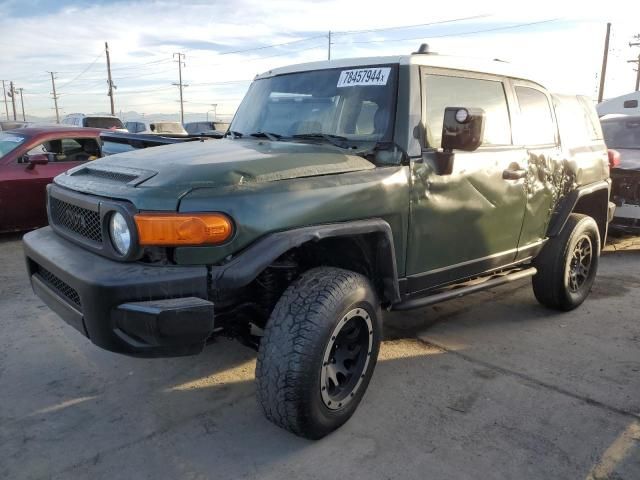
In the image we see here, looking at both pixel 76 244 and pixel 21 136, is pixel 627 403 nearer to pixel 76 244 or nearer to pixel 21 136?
pixel 76 244

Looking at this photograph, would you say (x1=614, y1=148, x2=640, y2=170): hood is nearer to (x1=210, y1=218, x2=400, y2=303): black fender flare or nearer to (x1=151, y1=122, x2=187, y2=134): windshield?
(x1=210, y1=218, x2=400, y2=303): black fender flare

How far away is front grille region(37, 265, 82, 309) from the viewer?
260 centimetres

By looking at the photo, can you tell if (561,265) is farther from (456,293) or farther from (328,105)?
(328,105)

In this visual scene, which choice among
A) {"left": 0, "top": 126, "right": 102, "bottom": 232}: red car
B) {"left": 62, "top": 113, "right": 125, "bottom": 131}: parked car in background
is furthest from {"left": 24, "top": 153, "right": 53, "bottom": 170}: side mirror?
{"left": 62, "top": 113, "right": 125, "bottom": 131}: parked car in background

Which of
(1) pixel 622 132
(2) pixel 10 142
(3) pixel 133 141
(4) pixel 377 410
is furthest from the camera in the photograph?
(1) pixel 622 132

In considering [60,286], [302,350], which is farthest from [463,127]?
[60,286]

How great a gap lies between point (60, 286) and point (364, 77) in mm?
2120

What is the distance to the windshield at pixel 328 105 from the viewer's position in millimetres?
3238

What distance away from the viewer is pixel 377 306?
2947 millimetres

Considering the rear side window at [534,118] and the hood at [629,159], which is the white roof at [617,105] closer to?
the hood at [629,159]

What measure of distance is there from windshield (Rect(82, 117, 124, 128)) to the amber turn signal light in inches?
684

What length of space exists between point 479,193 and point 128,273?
2.30 m

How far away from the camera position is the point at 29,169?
275 inches

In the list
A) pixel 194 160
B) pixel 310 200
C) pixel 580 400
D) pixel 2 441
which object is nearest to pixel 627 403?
pixel 580 400
